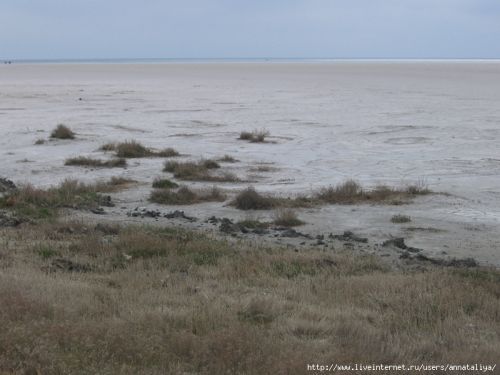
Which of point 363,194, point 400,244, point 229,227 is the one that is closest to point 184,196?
point 229,227

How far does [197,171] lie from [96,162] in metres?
3.53

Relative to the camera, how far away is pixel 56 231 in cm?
1116

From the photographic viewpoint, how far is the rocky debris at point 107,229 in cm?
1129

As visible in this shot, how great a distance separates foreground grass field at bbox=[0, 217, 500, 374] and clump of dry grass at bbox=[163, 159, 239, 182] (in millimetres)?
6753

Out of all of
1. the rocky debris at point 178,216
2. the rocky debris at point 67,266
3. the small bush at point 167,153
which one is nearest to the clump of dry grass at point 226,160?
the small bush at point 167,153

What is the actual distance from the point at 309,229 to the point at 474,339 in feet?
19.5

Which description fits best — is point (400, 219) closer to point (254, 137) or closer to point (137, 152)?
point (137, 152)

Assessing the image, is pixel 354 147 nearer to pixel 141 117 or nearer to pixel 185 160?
pixel 185 160

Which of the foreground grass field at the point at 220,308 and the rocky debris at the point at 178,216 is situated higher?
the foreground grass field at the point at 220,308

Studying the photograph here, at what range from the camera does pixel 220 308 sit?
712 centimetres

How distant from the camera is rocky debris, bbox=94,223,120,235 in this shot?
11.3 metres

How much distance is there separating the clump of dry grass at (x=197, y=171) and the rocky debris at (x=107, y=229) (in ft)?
19.4

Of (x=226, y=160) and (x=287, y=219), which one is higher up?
(x=287, y=219)

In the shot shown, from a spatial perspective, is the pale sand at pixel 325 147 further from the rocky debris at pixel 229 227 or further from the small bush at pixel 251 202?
the rocky debris at pixel 229 227
